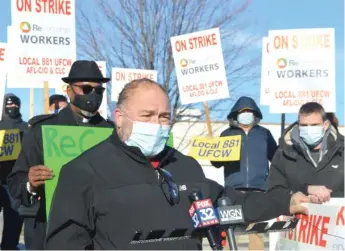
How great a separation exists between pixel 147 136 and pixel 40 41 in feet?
17.8

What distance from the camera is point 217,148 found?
9.10 meters

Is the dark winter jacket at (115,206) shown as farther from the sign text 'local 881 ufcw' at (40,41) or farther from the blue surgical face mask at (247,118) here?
the blue surgical face mask at (247,118)

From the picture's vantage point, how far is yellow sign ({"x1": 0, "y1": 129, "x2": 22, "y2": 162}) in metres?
7.77

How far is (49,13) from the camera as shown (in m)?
8.47

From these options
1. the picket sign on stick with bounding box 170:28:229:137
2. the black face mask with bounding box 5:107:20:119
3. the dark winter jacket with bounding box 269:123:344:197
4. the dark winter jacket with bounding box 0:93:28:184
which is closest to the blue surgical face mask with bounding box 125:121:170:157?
the dark winter jacket with bounding box 269:123:344:197

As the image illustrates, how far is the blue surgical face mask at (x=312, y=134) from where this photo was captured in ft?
19.2

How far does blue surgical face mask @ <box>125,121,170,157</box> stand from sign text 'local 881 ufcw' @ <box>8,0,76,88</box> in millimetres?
5284

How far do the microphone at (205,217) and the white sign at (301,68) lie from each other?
23.2 ft

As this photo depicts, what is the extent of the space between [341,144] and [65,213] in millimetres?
3510

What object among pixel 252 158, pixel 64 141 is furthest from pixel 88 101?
pixel 252 158

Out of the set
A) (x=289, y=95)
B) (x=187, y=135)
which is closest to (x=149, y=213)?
(x=289, y=95)

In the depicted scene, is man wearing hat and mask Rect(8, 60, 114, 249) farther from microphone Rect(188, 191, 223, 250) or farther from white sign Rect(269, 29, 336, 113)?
white sign Rect(269, 29, 336, 113)

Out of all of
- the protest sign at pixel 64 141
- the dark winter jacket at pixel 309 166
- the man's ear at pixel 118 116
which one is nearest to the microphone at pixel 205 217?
the man's ear at pixel 118 116

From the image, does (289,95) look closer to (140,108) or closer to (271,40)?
(271,40)
